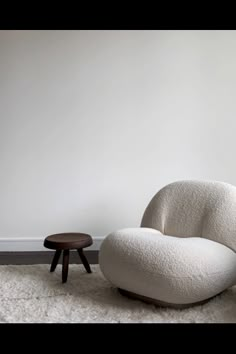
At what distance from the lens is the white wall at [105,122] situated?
3180mm

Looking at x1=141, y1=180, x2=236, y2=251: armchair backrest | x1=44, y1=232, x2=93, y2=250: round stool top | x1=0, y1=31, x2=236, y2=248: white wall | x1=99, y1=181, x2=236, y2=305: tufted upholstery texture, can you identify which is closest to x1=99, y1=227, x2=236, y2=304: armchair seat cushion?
x1=99, y1=181, x2=236, y2=305: tufted upholstery texture

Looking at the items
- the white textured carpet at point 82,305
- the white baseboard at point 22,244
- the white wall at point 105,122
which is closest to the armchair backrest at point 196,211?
the white textured carpet at point 82,305

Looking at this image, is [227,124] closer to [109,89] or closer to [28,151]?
[109,89]

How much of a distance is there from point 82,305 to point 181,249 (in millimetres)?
652

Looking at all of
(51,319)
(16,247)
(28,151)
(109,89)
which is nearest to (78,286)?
(51,319)

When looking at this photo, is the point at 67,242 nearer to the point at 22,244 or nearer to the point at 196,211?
the point at 196,211

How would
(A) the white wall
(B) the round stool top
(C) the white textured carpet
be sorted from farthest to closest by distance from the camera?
(A) the white wall < (B) the round stool top < (C) the white textured carpet

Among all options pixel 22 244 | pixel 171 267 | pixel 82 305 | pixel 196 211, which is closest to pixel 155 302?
pixel 171 267

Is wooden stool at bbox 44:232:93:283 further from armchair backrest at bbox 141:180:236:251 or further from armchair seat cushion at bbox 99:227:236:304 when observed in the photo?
armchair backrest at bbox 141:180:236:251

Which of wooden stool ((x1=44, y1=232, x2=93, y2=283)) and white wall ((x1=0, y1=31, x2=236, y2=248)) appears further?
white wall ((x1=0, y1=31, x2=236, y2=248))

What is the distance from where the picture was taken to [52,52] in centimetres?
318

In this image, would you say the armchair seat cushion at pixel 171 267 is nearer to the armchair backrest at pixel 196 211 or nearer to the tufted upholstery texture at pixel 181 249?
the tufted upholstery texture at pixel 181 249

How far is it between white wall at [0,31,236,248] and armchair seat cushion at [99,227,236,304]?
4.16ft

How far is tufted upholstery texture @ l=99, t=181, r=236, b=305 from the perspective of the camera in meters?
1.78
